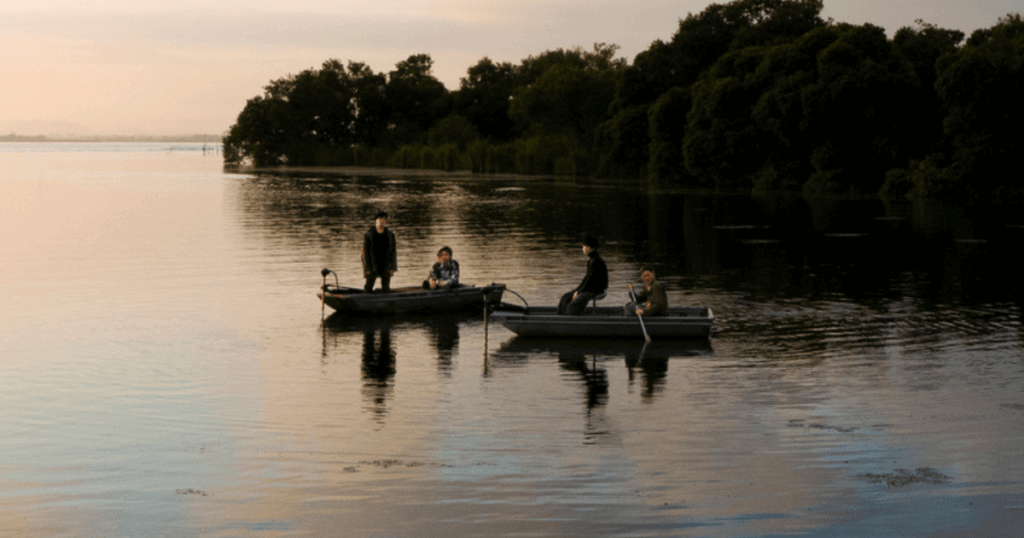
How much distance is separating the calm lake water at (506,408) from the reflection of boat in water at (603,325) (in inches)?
14.0

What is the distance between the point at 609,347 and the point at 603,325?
0.49 m

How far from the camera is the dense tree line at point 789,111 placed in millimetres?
69500

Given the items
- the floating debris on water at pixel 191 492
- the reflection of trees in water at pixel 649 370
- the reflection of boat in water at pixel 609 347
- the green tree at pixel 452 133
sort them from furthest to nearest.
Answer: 1. the green tree at pixel 452 133
2. the reflection of boat in water at pixel 609 347
3. the reflection of trees in water at pixel 649 370
4. the floating debris on water at pixel 191 492

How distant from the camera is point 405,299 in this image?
2295 cm

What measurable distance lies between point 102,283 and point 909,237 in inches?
1177

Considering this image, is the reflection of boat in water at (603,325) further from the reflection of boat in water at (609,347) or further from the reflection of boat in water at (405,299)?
the reflection of boat in water at (405,299)

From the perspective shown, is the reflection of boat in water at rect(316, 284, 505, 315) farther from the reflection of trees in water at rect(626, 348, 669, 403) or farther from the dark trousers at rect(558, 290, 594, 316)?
the reflection of trees in water at rect(626, 348, 669, 403)

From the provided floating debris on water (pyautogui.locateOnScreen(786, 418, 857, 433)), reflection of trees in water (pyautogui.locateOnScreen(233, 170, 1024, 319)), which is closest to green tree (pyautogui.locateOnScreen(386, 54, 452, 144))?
reflection of trees in water (pyautogui.locateOnScreen(233, 170, 1024, 319))

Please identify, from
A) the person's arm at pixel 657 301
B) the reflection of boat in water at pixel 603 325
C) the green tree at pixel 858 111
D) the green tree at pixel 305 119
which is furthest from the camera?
the green tree at pixel 305 119

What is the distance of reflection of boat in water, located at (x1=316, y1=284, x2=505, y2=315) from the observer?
74.8 feet

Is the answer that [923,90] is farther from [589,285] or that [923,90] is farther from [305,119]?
[305,119]

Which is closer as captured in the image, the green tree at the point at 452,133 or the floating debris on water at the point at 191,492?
the floating debris on water at the point at 191,492

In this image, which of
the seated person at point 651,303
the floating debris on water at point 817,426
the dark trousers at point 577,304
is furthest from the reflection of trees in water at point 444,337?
the floating debris on water at point 817,426

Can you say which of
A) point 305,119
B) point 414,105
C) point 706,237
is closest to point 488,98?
point 414,105
